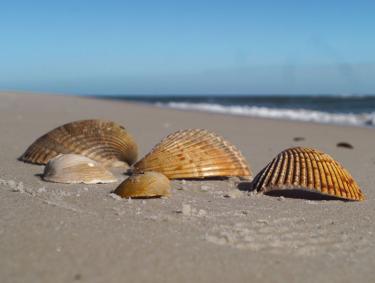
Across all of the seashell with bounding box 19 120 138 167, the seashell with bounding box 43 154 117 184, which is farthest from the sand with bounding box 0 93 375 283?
the seashell with bounding box 19 120 138 167

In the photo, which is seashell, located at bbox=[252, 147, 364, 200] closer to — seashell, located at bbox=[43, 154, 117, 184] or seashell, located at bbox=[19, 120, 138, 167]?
seashell, located at bbox=[43, 154, 117, 184]

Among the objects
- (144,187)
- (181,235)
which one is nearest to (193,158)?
(144,187)

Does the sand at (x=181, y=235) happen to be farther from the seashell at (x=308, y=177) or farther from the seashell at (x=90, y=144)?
the seashell at (x=90, y=144)

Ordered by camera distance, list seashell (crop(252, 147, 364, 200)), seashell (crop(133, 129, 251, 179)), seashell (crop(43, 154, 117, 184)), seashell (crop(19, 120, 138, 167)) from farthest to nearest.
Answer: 1. seashell (crop(19, 120, 138, 167))
2. seashell (crop(133, 129, 251, 179))
3. seashell (crop(43, 154, 117, 184))
4. seashell (crop(252, 147, 364, 200))

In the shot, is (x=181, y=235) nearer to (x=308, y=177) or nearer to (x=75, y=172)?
(x=308, y=177)

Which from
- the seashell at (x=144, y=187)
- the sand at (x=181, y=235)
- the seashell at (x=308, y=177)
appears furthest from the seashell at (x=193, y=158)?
the seashell at (x=144, y=187)

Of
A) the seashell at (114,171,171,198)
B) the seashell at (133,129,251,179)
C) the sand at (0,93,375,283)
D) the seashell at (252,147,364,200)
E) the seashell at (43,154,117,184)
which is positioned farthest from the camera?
the seashell at (133,129,251,179)
